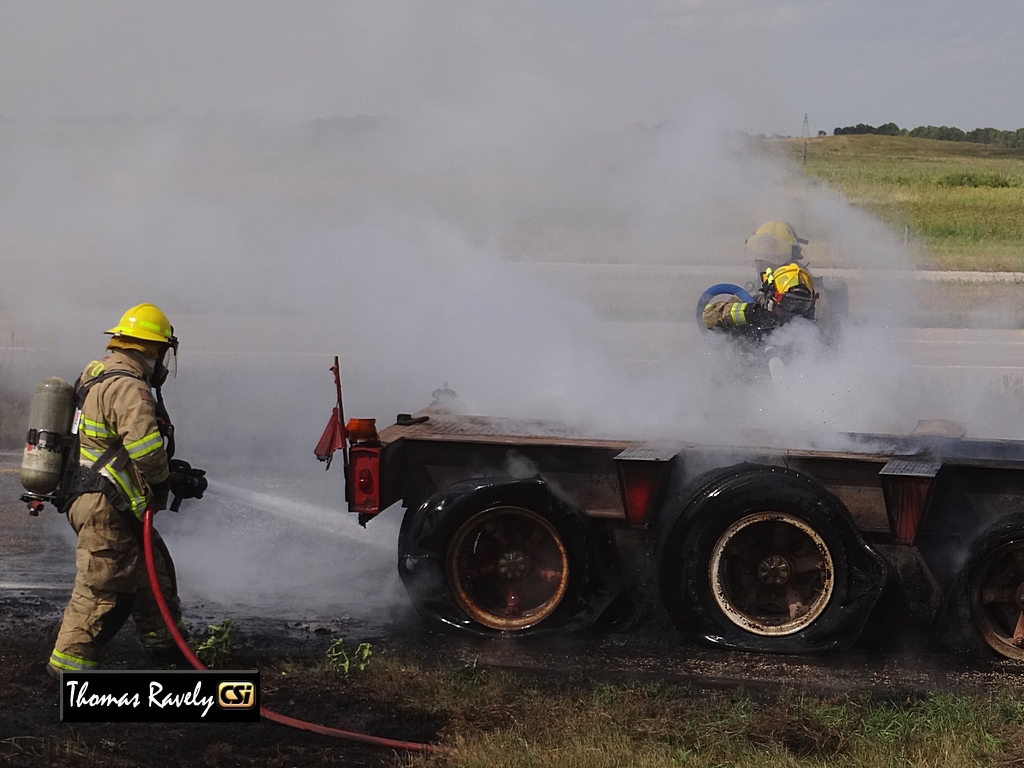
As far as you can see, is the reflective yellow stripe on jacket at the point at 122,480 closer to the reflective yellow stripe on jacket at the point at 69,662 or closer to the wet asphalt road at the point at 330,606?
the reflective yellow stripe on jacket at the point at 69,662

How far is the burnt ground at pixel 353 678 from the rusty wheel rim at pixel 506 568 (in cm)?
17

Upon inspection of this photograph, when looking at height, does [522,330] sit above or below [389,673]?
above

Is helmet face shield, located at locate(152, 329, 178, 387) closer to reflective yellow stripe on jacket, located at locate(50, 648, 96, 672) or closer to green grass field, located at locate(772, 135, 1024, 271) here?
reflective yellow stripe on jacket, located at locate(50, 648, 96, 672)

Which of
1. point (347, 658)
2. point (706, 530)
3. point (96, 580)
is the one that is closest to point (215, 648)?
point (347, 658)

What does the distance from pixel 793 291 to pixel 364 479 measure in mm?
3280

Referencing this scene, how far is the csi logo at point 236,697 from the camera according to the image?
219 inches

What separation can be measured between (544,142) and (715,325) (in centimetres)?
325

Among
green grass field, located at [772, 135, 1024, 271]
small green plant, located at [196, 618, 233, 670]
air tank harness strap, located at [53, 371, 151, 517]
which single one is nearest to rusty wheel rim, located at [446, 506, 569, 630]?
small green plant, located at [196, 618, 233, 670]

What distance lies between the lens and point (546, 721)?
217 inches

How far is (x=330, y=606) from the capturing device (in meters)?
7.54

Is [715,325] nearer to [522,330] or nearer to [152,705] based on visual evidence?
[522,330]

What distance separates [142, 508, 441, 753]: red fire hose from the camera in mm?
5284

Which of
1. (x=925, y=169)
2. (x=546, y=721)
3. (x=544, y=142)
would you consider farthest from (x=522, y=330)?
(x=925, y=169)

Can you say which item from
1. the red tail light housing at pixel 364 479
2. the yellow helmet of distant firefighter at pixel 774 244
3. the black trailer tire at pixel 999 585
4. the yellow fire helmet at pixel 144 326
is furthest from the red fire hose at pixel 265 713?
the yellow helmet of distant firefighter at pixel 774 244
